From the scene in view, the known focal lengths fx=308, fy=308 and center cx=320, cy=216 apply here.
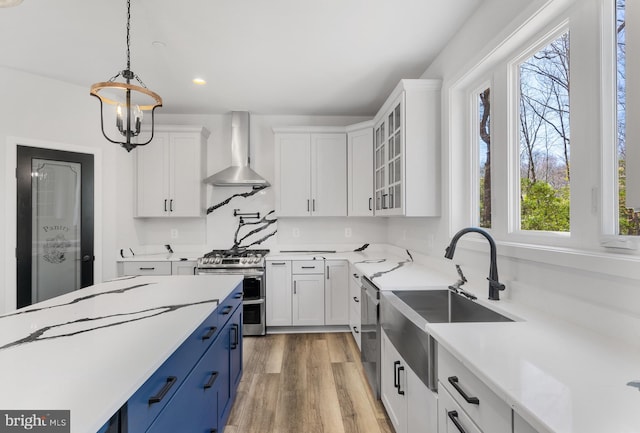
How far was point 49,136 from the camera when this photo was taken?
3.06 metres

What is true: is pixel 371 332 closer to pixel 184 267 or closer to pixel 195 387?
pixel 195 387

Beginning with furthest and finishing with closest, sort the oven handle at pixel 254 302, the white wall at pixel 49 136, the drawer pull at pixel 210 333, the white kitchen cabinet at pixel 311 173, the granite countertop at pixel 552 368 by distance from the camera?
1. the white kitchen cabinet at pixel 311 173
2. the oven handle at pixel 254 302
3. the white wall at pixel 49 136
4. the drawer pull at pixel 210 333
5. the granite countertop at pixel 552 368

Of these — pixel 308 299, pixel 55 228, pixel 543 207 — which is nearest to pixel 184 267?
pixel 55 228

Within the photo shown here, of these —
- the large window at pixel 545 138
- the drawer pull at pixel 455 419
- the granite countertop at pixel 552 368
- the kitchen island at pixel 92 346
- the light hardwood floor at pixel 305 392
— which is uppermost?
the large window at pixel 545 138

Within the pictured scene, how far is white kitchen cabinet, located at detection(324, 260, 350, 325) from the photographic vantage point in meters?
3.50

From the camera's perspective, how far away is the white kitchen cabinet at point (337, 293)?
3.50 meters

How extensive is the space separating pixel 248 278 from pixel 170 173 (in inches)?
63.9

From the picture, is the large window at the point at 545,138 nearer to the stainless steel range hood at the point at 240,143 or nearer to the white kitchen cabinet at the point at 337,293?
the white kitchen cabinet at the point at 337,293

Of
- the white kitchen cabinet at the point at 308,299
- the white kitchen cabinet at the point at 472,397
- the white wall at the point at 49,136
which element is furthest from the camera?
Answer: the white kitchen cabinet at the point at 308,299

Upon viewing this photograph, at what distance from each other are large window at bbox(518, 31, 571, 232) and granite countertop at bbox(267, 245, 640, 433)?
0.52 meters

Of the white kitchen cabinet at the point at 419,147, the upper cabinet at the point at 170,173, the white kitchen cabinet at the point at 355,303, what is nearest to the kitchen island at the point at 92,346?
the white kitchen cabinet at the point at 355,303

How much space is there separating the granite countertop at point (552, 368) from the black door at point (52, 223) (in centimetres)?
350

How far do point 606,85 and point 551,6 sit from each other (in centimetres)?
48

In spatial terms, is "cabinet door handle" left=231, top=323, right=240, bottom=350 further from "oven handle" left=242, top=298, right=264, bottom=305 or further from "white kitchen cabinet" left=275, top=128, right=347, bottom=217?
"white kitchen cabinet" left=275, top=128, right=347, bottom=217
